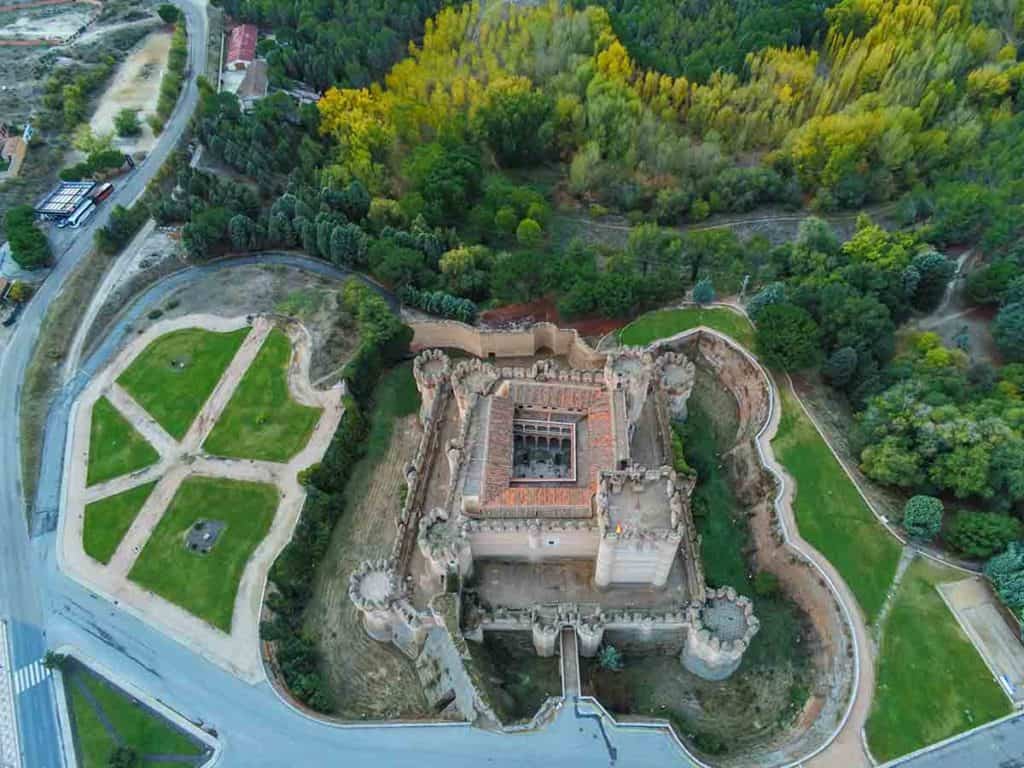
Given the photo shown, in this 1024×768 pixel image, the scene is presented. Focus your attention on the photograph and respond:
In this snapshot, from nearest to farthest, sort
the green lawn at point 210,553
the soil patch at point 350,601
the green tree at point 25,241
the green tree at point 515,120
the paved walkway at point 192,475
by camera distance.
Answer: the soil patch at point 350,601
the paved walkway at point 192,475
the green lawn at point 210,553
the green tree at point 25,241
the green tree at point 515,120

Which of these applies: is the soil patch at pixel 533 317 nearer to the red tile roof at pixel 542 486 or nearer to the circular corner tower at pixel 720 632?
the red tile roof at pixel 542 486

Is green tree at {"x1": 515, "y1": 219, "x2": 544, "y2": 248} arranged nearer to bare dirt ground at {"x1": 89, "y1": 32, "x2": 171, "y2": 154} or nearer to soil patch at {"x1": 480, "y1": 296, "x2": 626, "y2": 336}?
soil patch at {"x1": 480, "y1": 296, "x2": 626, "y2": 336}

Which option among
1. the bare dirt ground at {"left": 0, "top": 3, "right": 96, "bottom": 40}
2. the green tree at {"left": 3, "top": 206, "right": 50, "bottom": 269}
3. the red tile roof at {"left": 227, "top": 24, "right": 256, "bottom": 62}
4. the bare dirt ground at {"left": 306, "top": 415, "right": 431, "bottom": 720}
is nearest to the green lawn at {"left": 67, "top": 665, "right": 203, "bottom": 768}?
the bare dirt ground at {"left": 306, "top": 415, "right": 431, "bottom": 720}

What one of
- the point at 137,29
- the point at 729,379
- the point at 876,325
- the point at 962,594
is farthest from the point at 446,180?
the point at 137,29

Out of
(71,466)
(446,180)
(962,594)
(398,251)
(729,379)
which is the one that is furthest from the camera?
(446,180)

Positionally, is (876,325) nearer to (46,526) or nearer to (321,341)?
(321,341)

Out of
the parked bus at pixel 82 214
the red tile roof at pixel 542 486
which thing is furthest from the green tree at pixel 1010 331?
the parked bus at pixel 82 214

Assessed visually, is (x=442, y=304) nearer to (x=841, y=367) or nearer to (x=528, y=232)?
(x=528, y=232)
